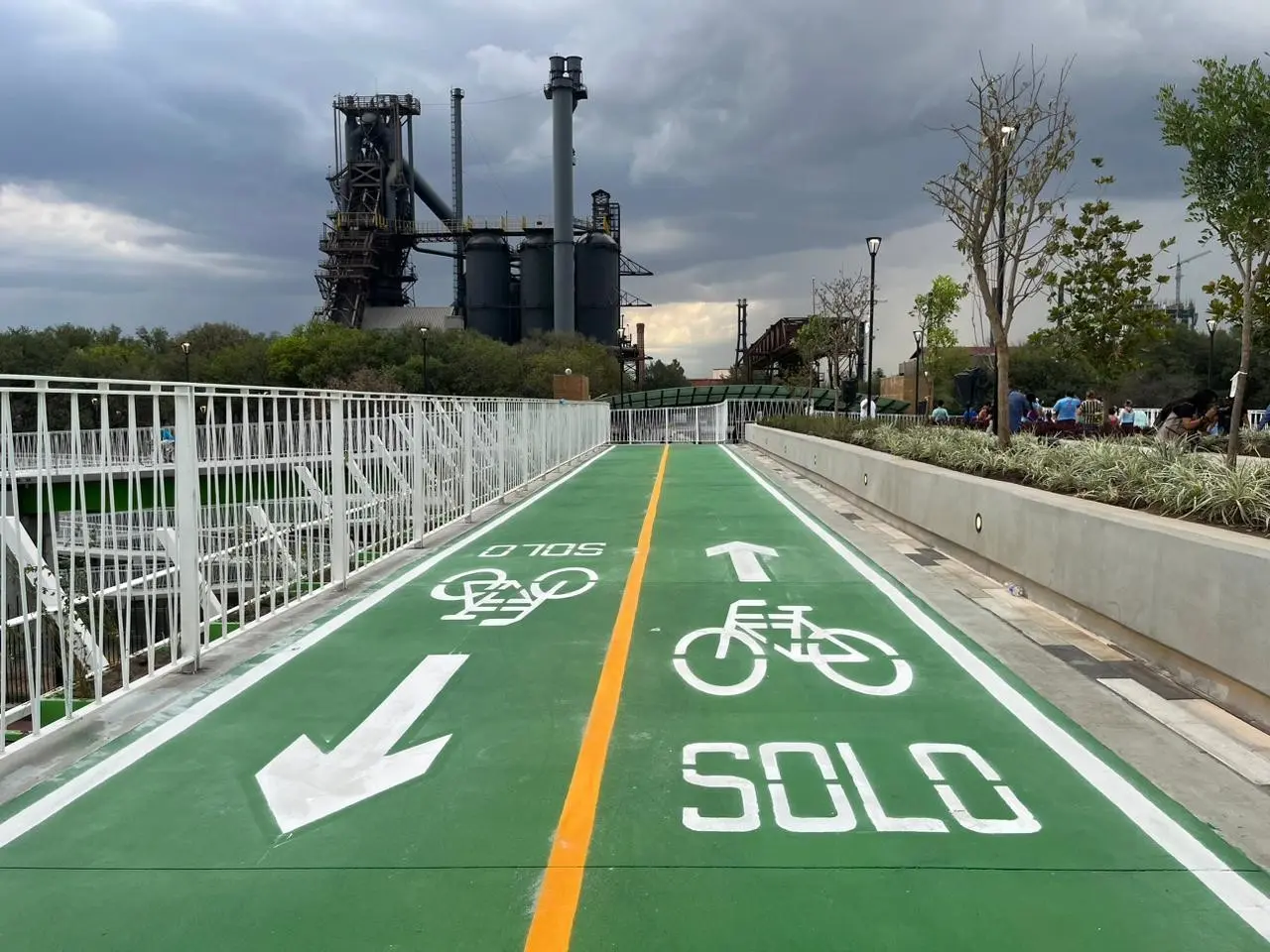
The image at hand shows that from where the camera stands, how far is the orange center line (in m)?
3.11

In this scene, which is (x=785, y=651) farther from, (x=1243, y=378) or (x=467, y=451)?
(x=467, y=451)

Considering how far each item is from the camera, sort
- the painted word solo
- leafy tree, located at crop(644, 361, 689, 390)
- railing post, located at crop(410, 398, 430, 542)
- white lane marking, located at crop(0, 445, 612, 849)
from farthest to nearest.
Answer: leafy tree, located at crop(644, 361, 689, 390) < railing post, located at crop(410, 398, 430, 542) < white lane marking, located at crop(0, 445, 612, 849) < the painted word solo

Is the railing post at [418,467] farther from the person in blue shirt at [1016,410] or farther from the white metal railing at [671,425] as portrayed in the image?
the white metal railing at [671,425]

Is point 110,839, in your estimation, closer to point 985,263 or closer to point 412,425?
point 412,425

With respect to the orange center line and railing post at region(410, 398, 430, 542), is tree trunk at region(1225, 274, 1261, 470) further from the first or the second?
railing post at region(410, 398, 430, 542)

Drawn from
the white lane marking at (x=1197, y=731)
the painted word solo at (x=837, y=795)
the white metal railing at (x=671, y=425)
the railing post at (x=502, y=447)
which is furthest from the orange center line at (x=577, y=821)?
the white metal railing at (x=671, y=425)

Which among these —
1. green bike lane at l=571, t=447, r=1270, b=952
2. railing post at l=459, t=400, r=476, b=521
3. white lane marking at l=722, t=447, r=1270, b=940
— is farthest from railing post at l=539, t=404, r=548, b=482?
green bike lane at l=571, t=447, r=1270, b=952

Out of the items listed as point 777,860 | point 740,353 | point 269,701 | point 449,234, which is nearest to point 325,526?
point 269,701

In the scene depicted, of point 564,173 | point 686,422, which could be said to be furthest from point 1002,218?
point 564,173

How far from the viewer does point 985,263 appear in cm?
1444

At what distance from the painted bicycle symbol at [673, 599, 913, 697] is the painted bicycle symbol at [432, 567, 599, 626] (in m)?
1.65

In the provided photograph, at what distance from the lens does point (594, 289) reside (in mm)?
94312

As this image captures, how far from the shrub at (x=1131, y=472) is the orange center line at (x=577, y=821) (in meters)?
4.26

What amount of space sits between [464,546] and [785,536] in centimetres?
405
